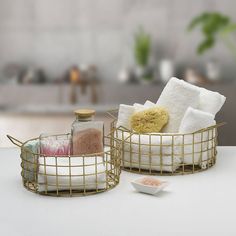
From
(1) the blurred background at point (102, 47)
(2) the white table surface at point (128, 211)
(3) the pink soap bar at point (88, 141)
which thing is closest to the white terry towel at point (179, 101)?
(2) the white table surface at point (128, 211)

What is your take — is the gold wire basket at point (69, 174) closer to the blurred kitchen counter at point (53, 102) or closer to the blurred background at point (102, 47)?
the blurred kitchen counter at point (53, 102)

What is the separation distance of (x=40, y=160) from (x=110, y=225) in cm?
31

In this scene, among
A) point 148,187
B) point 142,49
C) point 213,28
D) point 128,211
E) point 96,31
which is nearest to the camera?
point 128,211

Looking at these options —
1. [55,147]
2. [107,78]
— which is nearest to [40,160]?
[55,147]

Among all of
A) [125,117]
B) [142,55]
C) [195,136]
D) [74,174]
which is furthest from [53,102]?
[74,174]

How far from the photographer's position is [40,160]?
1.42 metres

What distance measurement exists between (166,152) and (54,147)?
32cm

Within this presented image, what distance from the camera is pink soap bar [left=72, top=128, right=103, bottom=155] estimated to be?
4.75 ft

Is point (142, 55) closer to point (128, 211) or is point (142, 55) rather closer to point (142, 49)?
point (142, 49)

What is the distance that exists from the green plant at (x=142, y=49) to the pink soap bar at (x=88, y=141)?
3071 mm

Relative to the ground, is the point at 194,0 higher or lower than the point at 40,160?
higher

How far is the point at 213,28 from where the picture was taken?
14.3ft

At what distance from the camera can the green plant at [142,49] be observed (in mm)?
4459

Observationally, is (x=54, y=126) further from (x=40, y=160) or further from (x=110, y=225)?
(x=110, y=225)
